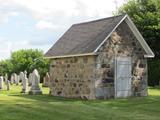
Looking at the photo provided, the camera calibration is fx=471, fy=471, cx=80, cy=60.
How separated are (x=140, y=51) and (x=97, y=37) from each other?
3088 millimetres

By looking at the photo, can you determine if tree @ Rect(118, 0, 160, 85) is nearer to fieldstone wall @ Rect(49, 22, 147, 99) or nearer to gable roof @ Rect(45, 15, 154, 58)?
gable roof @ Rect(45, 15, 154, 58)

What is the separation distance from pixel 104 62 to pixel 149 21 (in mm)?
20712

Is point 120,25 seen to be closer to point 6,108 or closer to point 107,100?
point 107,100

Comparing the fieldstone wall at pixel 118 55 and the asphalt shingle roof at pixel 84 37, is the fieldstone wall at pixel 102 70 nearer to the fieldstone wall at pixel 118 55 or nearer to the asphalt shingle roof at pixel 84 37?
the fieldstone wall at pixel 118 55

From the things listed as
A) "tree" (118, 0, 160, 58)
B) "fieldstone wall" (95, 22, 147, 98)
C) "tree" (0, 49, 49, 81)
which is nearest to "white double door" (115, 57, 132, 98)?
"fieldstone wall" (95, 22, 147, 98)

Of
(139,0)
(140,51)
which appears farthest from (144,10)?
(140,51)

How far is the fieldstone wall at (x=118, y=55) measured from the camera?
27250 mm

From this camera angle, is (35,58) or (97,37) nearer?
(97,37)

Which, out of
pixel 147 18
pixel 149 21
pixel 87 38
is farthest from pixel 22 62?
pixel 87 38

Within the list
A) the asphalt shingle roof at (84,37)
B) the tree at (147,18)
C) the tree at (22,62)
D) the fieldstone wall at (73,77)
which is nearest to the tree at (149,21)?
the tree at (147,18)

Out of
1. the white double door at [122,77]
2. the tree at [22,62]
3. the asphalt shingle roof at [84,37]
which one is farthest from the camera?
the tree at [22,62]

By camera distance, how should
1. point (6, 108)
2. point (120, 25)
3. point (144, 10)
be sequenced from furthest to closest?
point (144, 10) < point (120, 25) < point (6, 108)

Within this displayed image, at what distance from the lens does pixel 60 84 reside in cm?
3088

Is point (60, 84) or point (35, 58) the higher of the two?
point (35, 58)
